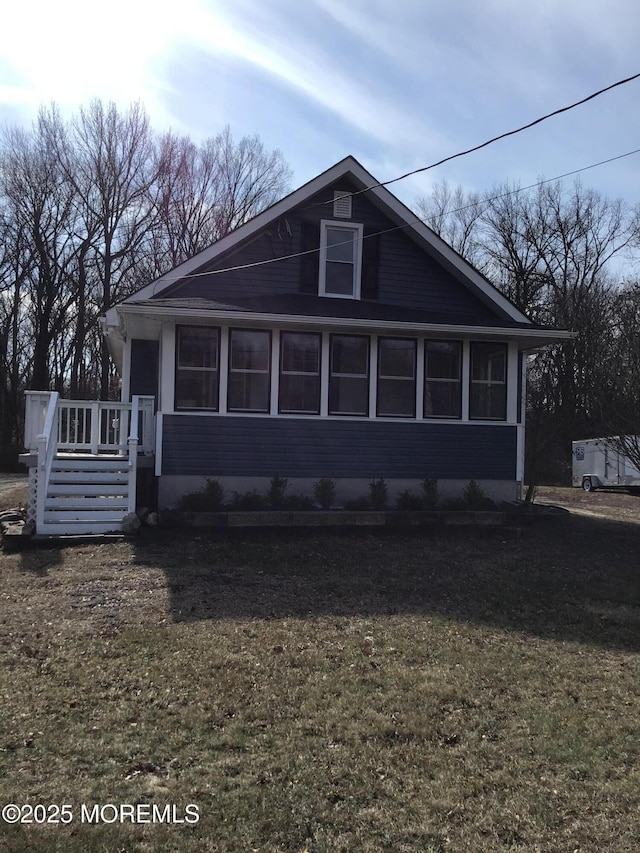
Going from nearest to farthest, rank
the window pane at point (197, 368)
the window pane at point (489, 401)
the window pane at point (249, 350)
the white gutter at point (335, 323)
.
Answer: the white gutter at point (335, 323)
the window pane at point (197, 368)
the window pane at point (249, 350)
the window pane at point (489, 401)

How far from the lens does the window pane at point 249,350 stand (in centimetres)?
1120

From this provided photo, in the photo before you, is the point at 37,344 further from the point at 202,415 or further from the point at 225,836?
the point at 225,836

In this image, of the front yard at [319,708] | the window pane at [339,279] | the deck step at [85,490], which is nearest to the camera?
the front yard at [319,708]

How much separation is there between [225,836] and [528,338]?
35.3 ft

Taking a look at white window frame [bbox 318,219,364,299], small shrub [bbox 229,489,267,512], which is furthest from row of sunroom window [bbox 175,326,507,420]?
small shrub [bbox 229,489,267,512]

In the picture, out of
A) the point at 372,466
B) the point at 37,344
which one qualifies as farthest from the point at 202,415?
the point at 37,344

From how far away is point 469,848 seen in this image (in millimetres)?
2615

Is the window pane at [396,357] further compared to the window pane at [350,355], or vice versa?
the window pane at [396,357]

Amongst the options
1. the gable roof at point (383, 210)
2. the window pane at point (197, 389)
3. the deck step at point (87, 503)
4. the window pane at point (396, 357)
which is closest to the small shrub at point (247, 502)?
the window pane at point (197, 389)

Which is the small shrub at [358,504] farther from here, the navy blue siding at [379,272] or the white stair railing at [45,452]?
the white stair railing at [45,452]

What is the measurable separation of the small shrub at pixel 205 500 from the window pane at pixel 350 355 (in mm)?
3017

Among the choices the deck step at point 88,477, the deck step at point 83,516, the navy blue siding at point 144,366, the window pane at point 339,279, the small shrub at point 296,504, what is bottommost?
the deck step at point 83,516

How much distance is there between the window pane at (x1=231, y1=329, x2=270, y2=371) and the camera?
441 inches

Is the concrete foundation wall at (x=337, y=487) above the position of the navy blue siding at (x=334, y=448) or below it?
below
